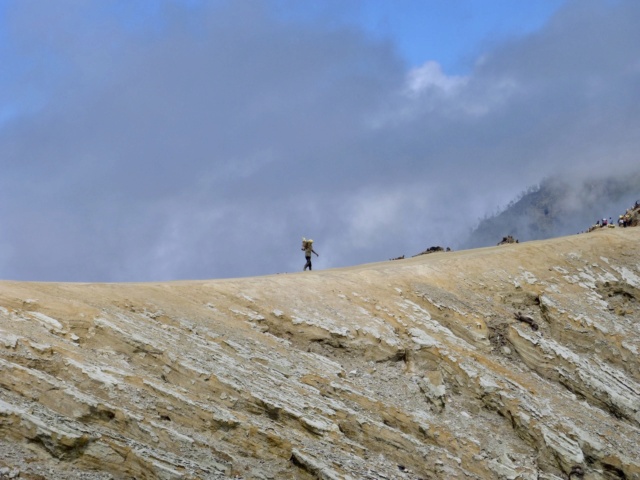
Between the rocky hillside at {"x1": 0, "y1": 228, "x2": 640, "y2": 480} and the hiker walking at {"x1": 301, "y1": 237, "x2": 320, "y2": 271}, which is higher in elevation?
the hiker walking at {"x1": 301, "y1": 237, "x2": 320, "y2": 271}

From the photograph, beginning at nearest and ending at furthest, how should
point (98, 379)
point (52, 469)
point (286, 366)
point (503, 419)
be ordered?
1. point (52, 469)
2. point (98, 379)
3. point (286, 366)
4. point (503, 419)

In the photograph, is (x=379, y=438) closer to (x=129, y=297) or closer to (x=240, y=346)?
(x=240, y=346)

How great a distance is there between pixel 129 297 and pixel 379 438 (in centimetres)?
1123

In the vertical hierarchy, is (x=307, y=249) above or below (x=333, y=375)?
above

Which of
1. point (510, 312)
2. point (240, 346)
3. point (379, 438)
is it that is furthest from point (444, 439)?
point (510, 312)

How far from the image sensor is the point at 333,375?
2566cm

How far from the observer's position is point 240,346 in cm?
2503

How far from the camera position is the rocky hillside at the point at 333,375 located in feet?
60.1

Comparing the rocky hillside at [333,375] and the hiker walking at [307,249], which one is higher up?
the hiker walking at [307,249]

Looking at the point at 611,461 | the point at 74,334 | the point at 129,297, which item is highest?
the point at 129,297

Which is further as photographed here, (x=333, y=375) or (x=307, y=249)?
(x=307, y=249)

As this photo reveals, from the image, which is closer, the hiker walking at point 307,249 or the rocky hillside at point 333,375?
the rocky hillside at point 333,375

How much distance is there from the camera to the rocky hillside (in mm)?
18312

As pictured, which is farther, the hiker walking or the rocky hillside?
the hiker walking
